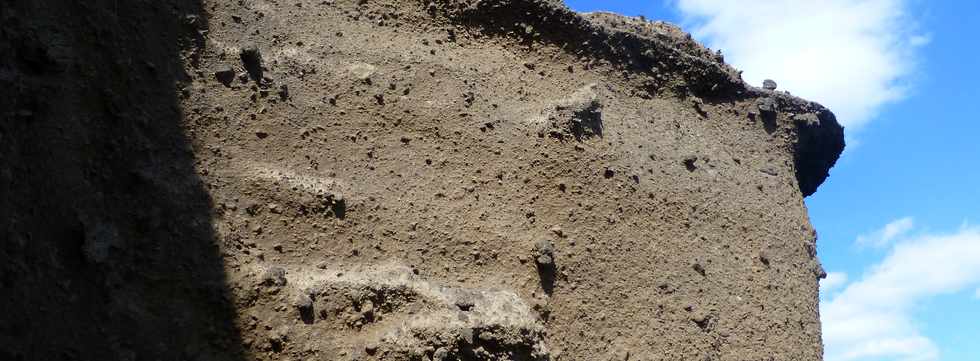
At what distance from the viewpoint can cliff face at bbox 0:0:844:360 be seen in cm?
240

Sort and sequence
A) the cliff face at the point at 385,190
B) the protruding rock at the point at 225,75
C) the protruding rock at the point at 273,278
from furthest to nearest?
the protruding rock at the point at 225,75 → the protruding rock at the point at 273,278 → the cliff face at the point at 385,190

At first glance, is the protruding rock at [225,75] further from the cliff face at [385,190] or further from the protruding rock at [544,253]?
the protruding rock at [544,253]

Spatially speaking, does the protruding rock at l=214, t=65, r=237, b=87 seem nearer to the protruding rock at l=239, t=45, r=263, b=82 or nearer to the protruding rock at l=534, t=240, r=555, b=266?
the protruding rock at l=239, t=45, r=263, b=82

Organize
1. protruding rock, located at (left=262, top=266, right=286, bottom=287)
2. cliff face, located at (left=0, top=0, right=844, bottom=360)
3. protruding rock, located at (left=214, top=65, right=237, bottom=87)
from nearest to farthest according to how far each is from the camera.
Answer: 1. cliff face, located at (left=0, top=0, right=844, bottom=360)
2. protruding rock, located at (left=262, top=266, right=286, bottom=287)
3. protruding rock, located at (left=214, top=65, right=237, bottom=87)

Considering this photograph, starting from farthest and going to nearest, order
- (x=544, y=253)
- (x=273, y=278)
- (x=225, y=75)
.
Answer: (x=544, y=253) → (x=225, y=75) → (x=273, y=278)

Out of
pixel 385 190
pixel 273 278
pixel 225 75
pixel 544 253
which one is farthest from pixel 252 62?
pixel 544 253

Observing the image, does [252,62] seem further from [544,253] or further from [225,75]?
[544,253]


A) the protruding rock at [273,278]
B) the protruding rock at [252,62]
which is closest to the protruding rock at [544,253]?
the protruding rock at [273,278]

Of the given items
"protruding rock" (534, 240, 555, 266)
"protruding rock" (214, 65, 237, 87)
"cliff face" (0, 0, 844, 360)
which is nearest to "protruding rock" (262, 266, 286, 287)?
"cliff face" (0, 0, 844, 360)

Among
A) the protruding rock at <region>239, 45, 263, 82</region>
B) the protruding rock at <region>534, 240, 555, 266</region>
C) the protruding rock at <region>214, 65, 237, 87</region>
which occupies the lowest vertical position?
the protruding rock at <region>534, 240, 555, 266</region>

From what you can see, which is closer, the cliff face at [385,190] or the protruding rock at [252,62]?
the cliff face at [385,190]

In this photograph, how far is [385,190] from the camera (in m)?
3.01

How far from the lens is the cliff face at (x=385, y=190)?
2.40 meters

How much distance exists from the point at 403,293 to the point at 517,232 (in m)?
0.56
